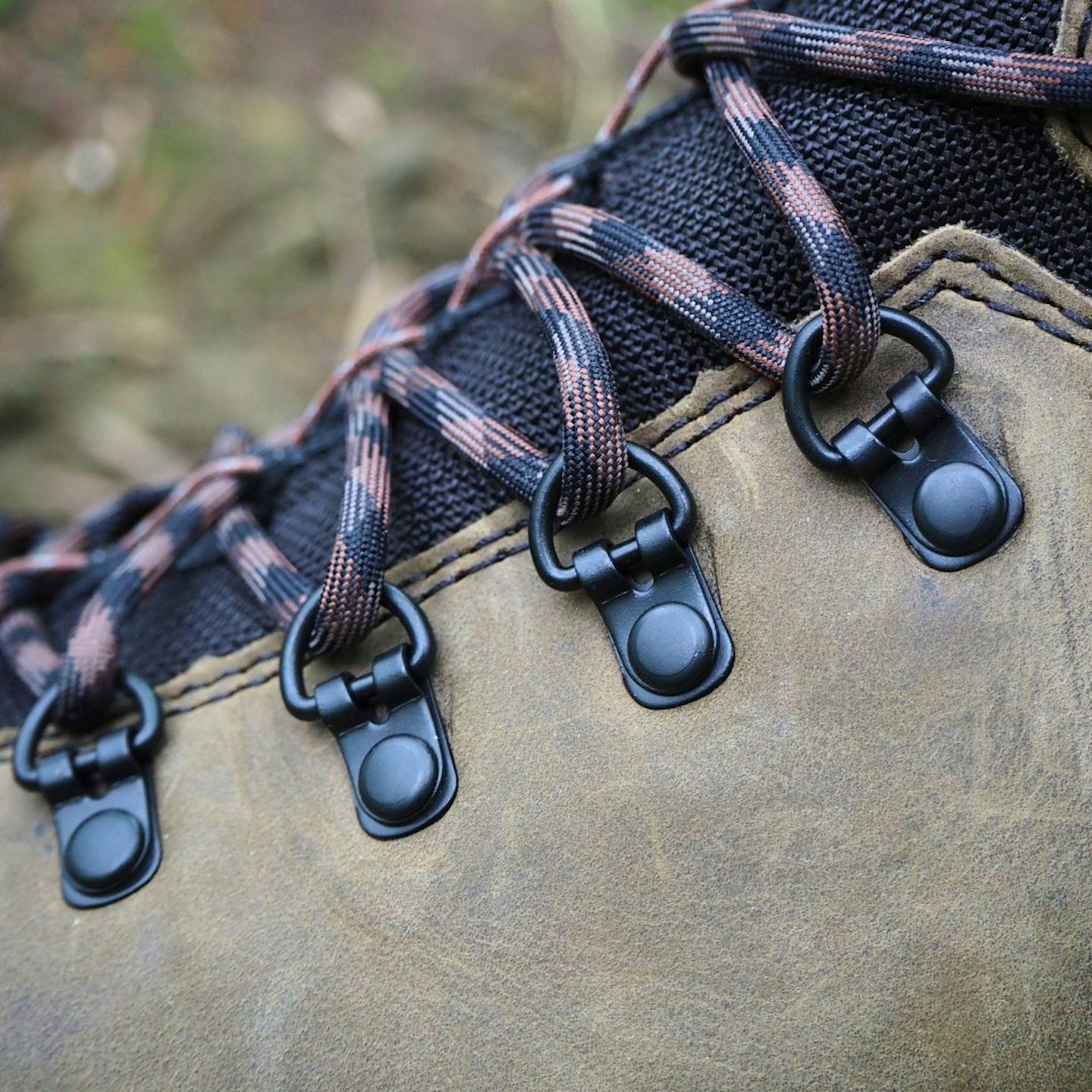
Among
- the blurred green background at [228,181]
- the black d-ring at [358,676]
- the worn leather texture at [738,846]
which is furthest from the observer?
the blurred green background at [228,181]

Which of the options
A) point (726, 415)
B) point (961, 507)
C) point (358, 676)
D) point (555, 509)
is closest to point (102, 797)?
point (358, 676)

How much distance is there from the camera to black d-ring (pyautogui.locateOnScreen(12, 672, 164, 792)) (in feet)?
3.37

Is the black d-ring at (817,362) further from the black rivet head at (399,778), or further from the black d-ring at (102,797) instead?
the black d-ring at (102,797)

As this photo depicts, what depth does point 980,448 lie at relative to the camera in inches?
32.8

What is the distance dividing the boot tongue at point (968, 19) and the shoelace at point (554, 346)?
20mm

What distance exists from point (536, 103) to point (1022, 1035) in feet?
6.90

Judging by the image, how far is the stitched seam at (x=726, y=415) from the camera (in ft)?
2.78

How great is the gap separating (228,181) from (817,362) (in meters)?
1.82

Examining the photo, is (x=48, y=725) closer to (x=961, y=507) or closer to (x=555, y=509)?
(x=555, y=509)

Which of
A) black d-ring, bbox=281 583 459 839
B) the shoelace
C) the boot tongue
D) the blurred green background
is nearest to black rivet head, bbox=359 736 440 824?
black d-ring, bbox=281 583 459 839

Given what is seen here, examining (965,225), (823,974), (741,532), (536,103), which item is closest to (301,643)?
(741,532)

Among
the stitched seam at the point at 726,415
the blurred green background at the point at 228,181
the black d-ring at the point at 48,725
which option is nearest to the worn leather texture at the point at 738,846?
the stitched seam at the point at 726,415

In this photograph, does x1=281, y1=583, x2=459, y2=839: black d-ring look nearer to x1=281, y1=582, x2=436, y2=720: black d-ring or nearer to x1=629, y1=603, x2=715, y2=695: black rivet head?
x1=281, y1=582, x2=436, y2=720: black d-ring

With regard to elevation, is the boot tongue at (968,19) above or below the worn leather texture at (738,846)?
above
